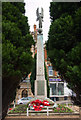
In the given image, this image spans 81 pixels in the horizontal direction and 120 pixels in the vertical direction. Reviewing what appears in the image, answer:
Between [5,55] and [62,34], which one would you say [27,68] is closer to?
[5,55]

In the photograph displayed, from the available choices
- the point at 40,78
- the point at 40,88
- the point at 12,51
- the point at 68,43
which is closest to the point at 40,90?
the point at 40,88

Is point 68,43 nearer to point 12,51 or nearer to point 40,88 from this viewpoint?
point 12,51

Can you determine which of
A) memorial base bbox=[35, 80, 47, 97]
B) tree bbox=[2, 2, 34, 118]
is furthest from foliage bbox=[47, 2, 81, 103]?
memorial base bbox=[35, 80, 47, 97]

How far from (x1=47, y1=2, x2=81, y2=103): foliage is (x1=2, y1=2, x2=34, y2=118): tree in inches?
50.0

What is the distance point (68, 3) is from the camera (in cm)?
707

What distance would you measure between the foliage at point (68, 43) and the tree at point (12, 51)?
1270 mm

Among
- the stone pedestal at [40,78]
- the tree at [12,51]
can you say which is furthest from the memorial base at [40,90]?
the tree at [12,51]

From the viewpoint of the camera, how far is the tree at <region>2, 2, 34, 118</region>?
5.93m

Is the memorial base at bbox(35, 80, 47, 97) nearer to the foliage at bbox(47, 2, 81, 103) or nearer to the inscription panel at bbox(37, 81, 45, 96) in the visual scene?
the inscription panel at bbox(37, 81, 45, 96)

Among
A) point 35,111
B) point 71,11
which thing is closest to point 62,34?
point 71,11

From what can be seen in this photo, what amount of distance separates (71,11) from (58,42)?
170 centimetres

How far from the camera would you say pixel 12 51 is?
20.1ft

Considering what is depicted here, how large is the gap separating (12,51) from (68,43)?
2.44 m

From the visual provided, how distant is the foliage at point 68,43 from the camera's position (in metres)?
6.00
